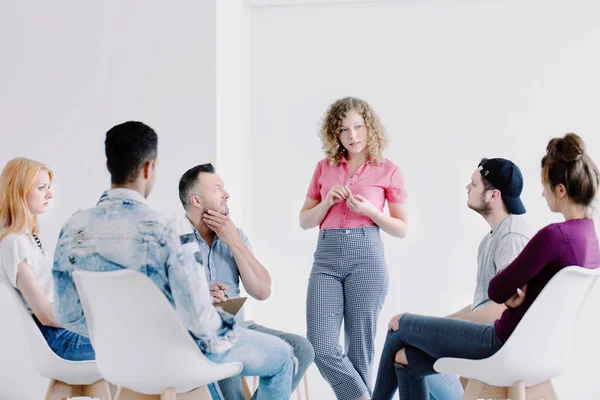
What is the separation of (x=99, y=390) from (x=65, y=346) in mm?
223

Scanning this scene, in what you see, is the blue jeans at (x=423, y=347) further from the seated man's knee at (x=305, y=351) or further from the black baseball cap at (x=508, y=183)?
the black baseball cap at (x=508, y=183)

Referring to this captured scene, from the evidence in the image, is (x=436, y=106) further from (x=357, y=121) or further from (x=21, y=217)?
(x=21, y=217)

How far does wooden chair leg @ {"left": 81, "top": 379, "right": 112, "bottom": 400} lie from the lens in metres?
2.79

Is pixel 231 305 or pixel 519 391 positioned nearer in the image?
pixel 519 391

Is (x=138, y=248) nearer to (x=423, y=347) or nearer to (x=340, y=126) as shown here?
(x=423, y=347)

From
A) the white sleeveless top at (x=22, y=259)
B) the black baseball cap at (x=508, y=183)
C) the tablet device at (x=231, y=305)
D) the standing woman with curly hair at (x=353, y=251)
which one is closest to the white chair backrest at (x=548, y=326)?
the black baseball cap at (x=508, y=183)

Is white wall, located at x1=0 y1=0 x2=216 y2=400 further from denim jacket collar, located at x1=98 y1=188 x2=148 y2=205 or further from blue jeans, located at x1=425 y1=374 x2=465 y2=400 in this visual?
denim jacket collar, located at x1=98 y1=188 x2=148 y2=205

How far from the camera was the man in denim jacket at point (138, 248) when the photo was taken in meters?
2.03

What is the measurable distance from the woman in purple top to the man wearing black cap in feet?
0.81

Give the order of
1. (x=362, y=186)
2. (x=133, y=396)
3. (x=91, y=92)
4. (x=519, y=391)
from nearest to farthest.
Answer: (x=133, y=396), (x=519, y=391), (x=362, y=186), (x=91, y=92)

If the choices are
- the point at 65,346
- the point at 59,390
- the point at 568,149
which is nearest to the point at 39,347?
the point at 65,346

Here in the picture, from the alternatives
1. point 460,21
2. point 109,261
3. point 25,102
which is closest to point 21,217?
point 109,261

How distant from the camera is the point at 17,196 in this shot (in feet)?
9.96

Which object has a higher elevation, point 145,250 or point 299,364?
point 145,250
